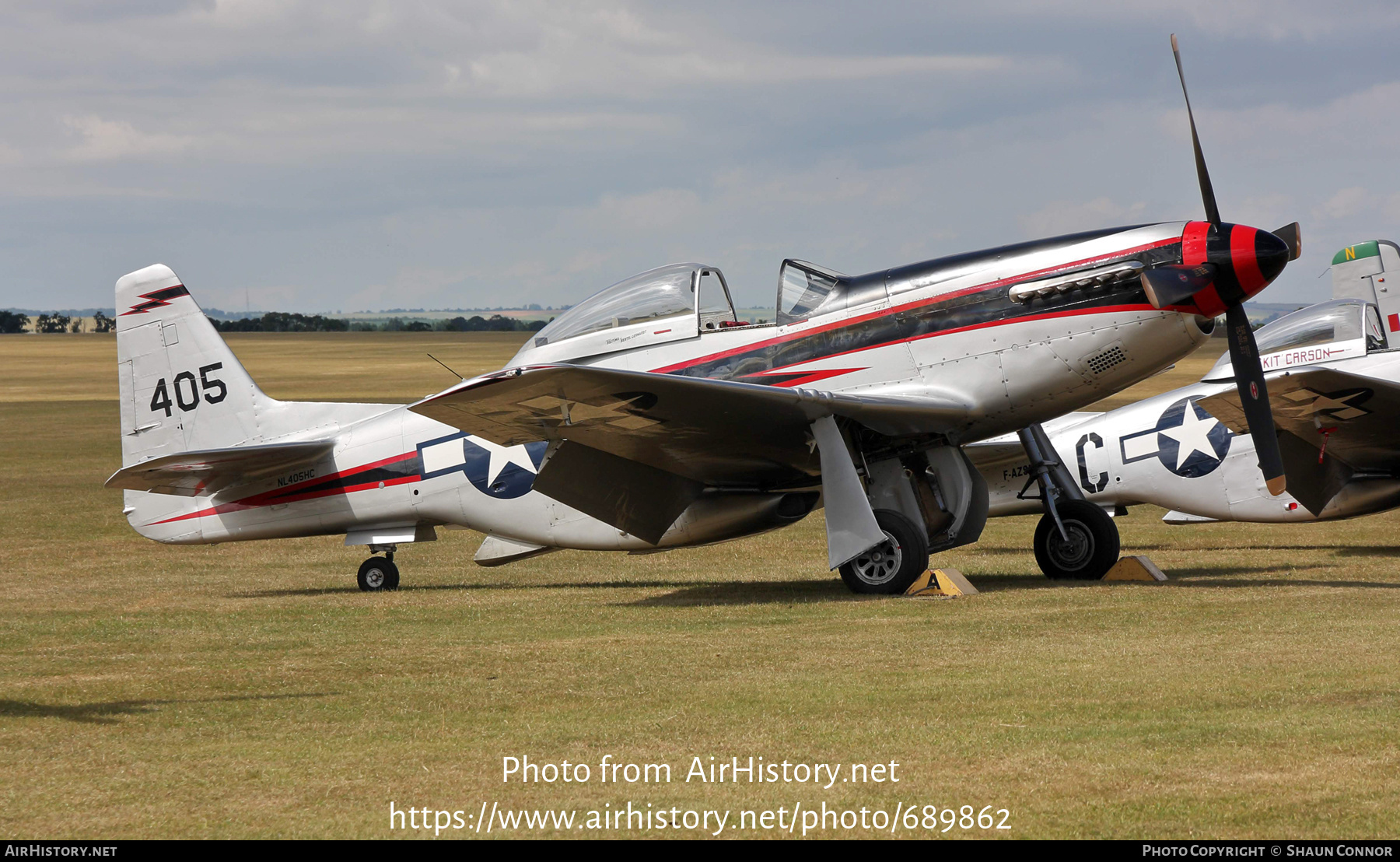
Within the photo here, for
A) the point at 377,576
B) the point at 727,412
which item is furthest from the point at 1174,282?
the point at 377,576

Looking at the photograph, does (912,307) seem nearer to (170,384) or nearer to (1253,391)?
(1253,391)

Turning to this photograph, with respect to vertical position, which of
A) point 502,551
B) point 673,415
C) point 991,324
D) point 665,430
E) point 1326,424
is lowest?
point 502,551

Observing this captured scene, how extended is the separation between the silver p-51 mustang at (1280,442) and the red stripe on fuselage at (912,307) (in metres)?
3.02

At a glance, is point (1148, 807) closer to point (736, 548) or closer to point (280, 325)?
point (736, 548)

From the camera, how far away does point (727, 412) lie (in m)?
10.8

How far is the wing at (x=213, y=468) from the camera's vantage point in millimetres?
12453

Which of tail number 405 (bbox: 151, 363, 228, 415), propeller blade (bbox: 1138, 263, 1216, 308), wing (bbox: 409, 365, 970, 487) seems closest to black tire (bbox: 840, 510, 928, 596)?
wing (bbox: 409, 365, 970, 487)

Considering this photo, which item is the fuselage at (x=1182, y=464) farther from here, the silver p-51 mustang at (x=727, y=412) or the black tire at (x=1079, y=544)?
the silver p-51 mustang at (x=727, y=412)

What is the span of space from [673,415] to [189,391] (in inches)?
228

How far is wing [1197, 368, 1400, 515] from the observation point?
12578 millimetres

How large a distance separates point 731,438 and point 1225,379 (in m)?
6.66

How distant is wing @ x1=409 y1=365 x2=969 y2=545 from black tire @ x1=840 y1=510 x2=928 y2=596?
0.33m
